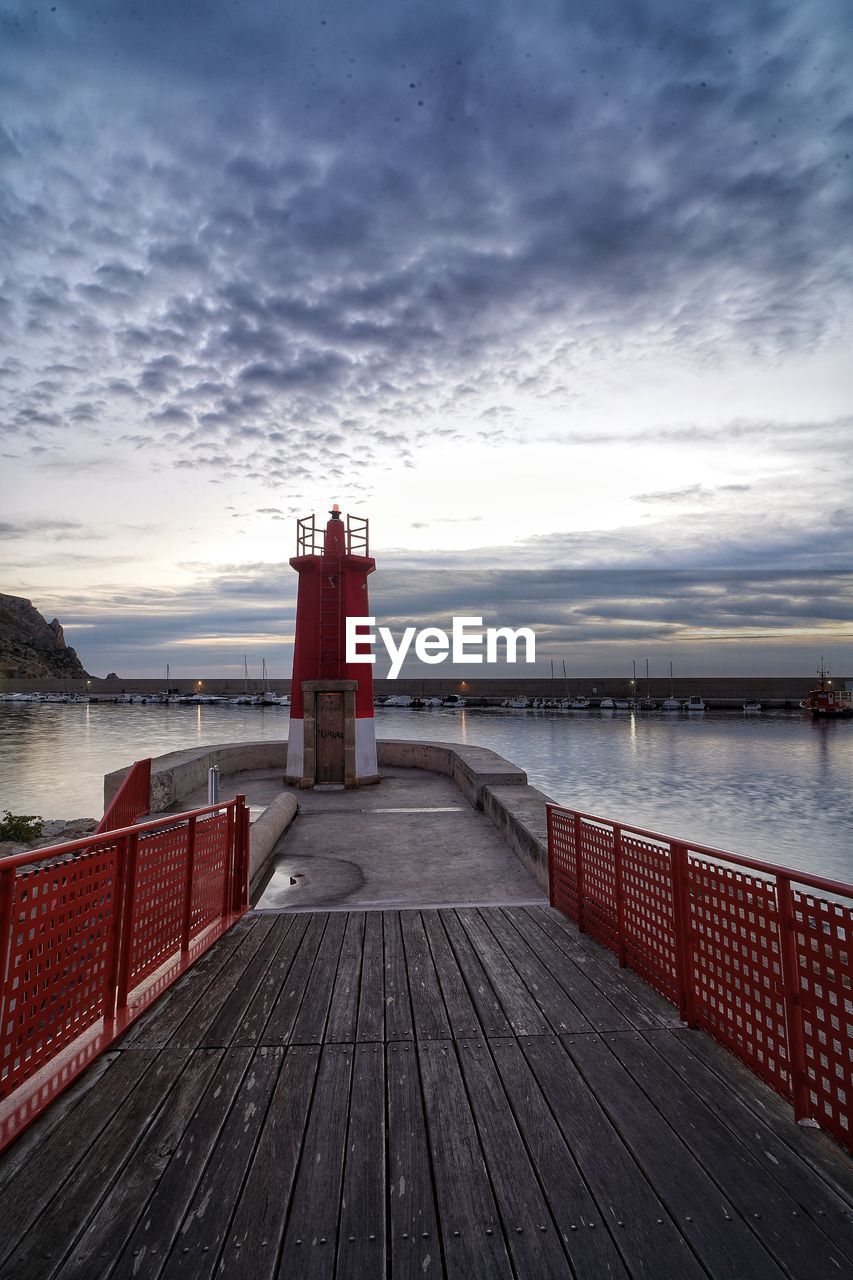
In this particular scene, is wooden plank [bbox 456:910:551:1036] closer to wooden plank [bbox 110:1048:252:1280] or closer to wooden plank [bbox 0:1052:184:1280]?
wooden plank [bbox 110:1048:252:1280]

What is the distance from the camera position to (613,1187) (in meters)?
2.57

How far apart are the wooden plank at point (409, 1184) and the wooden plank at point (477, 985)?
639 millimetres

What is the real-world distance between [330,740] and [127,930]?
1199 centimetres

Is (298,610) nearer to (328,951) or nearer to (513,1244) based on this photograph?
(328,951)

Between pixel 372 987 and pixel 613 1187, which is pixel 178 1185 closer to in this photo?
pixel 613 1187

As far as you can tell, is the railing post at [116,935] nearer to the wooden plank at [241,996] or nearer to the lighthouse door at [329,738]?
the wooden plank at [241,996]

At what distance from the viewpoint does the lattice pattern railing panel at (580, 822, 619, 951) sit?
515 centimetres

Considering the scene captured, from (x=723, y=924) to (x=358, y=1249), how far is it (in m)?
2.45

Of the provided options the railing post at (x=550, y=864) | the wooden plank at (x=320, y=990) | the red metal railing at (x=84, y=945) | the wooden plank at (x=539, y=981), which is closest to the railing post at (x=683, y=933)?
the wooden plank at (x=539, y=981)

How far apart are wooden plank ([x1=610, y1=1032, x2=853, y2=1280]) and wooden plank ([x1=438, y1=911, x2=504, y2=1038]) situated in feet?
2.48

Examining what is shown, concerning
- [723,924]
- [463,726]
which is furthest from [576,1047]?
[463,726]

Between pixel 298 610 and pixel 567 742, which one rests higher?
pixel 298 610

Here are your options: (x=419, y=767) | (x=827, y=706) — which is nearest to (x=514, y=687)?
(x=827, y=706)

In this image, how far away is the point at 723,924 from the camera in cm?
367
